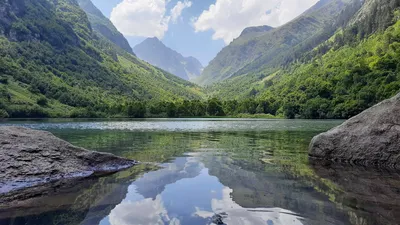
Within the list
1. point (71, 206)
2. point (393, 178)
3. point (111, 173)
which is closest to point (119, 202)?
point (71, 206)

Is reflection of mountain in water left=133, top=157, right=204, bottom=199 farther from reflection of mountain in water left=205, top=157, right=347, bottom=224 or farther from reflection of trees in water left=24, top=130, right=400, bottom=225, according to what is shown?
reflection of mountain in water left=205, top=157, right=347, bottom=224

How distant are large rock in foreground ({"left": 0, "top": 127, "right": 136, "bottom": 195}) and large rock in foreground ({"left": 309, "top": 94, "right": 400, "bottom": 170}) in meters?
12.8

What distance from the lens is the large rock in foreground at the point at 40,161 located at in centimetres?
1217

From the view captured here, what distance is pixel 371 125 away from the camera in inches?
677

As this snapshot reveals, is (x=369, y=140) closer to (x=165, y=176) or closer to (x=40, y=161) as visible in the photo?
(x=165, y=176)

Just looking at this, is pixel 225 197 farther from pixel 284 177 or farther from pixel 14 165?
pixel 14 165

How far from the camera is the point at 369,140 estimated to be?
16.9 m

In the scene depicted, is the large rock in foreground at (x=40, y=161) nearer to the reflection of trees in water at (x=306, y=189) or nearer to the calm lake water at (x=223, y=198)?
the calm lake water at (x=223, y=198)

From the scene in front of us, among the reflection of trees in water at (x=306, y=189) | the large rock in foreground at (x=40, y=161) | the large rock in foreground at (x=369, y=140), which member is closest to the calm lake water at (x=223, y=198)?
the reflection of trees in water at (x=306, y=189)

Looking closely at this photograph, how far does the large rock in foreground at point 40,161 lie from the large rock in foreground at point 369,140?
12.8 metres

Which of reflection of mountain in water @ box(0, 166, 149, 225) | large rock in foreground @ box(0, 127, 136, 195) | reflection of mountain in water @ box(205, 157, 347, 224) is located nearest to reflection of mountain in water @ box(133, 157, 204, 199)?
reflection of mountain in water @ box(0, 166, 149, 225)

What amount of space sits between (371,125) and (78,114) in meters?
177

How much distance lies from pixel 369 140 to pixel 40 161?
56.9 ft

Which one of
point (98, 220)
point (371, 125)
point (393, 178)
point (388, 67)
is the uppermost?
point (388, 67)
